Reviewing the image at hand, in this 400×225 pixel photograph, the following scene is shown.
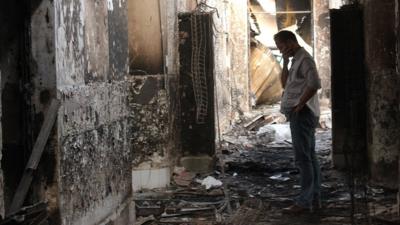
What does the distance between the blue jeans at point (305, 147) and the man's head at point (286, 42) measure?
0.64m

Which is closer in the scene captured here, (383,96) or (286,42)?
(286,42)

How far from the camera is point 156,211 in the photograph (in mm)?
6660

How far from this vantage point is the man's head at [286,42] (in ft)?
21.5

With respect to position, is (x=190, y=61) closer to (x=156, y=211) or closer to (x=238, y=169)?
(x=238, y=169)

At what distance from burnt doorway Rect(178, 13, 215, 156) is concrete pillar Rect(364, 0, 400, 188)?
2.19 m

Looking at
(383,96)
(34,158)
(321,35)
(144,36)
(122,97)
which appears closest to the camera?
(34,158)

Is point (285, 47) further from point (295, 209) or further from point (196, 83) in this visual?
point (196, 83)

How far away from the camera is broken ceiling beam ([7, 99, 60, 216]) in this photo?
387 centimetres

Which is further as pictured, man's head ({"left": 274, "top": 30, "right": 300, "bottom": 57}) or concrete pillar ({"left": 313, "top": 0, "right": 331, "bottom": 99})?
concrete pillar ({"left": 313, "top": 0, "right": 331, "bottom": 99})

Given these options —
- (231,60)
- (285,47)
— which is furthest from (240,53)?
(285,47)

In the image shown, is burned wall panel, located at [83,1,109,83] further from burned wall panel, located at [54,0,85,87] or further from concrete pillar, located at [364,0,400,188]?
concrete pillar, located at [364,0,400,188]

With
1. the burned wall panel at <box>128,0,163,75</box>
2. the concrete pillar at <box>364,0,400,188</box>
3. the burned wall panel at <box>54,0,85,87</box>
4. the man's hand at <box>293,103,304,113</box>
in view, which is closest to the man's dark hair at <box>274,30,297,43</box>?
the man's hand at <box>293,103,304,113</box>

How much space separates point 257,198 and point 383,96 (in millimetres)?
1967

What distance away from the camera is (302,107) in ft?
20.8
